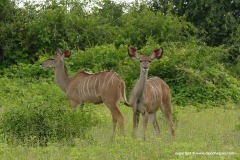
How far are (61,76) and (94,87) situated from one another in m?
1.33

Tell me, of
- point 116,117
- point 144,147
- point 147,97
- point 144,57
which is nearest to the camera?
point 144,147

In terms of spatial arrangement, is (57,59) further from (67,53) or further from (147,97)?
(147,97)

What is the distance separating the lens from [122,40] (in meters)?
17.8

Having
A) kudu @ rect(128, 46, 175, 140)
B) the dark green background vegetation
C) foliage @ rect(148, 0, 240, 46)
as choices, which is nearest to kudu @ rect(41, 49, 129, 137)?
A: the dark green background vegetation

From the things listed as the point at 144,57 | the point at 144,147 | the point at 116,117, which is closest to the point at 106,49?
the point at 116,117

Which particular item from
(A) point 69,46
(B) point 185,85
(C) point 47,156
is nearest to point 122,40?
(A) point 69,46

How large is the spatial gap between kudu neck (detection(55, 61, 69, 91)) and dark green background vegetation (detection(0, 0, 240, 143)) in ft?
0.99

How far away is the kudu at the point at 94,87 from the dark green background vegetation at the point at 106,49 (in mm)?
311

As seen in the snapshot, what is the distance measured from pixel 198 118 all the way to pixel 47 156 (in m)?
4.95

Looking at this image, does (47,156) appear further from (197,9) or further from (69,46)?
A: (197,9)

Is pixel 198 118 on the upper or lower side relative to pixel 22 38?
lower

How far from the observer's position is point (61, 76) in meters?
11.5

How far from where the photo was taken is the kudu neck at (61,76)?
11.4 m

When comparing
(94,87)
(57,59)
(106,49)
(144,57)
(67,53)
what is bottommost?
(94,87)
